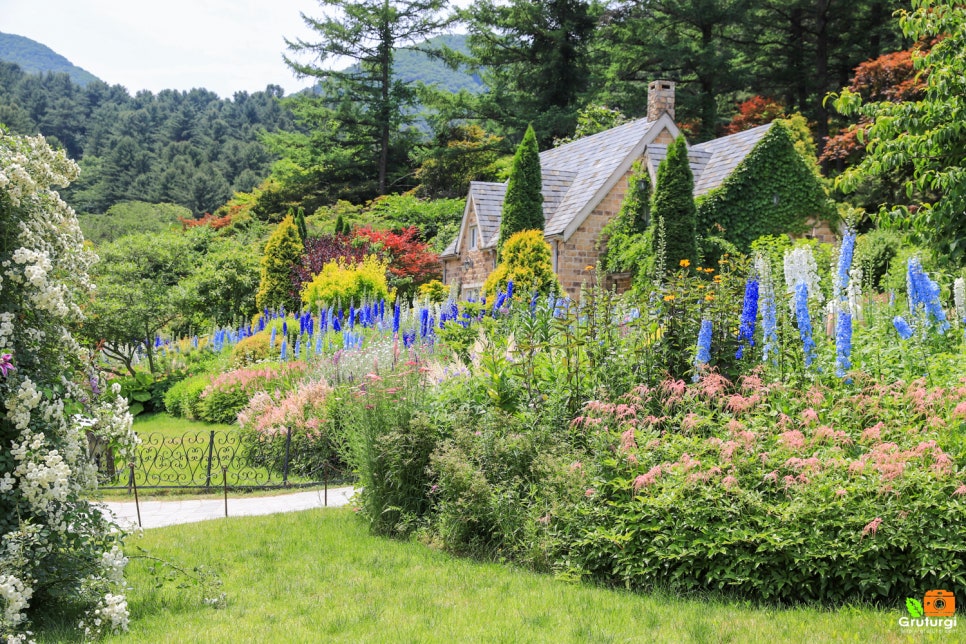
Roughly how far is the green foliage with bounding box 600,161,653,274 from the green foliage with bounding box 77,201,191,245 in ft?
81.5

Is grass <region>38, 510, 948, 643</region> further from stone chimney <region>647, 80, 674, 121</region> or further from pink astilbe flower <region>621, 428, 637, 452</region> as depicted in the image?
stone chimney <region>647, 80, 674, 121</region>

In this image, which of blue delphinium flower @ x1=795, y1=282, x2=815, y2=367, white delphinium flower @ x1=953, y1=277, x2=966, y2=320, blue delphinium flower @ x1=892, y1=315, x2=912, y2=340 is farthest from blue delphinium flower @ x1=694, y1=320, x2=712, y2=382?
white delphinium flower @ x1=953, y1=277, x2=966, y2=320

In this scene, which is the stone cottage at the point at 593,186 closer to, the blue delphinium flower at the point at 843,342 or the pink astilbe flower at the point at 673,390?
the pink astilbe flower at the point at 673,390

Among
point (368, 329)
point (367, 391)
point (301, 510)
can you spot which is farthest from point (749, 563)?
point (368, 329)

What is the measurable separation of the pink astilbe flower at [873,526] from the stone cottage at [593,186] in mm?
12346

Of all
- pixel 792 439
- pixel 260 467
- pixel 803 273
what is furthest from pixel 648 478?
pixel 260 467

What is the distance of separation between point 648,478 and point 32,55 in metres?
164

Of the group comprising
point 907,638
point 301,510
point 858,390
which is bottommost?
point 301,510

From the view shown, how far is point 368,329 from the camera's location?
41.3 ft

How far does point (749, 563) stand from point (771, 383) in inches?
61.4

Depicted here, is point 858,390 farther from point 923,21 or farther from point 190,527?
point 190,527

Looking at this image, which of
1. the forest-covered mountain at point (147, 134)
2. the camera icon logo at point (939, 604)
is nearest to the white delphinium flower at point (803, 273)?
the camera icon logo at point (939, 604)

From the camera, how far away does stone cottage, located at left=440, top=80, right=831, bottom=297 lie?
677 inches

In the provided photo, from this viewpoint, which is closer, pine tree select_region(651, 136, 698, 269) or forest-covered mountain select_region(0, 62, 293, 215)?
pine tree select_region(651, 136, 698, 269)
